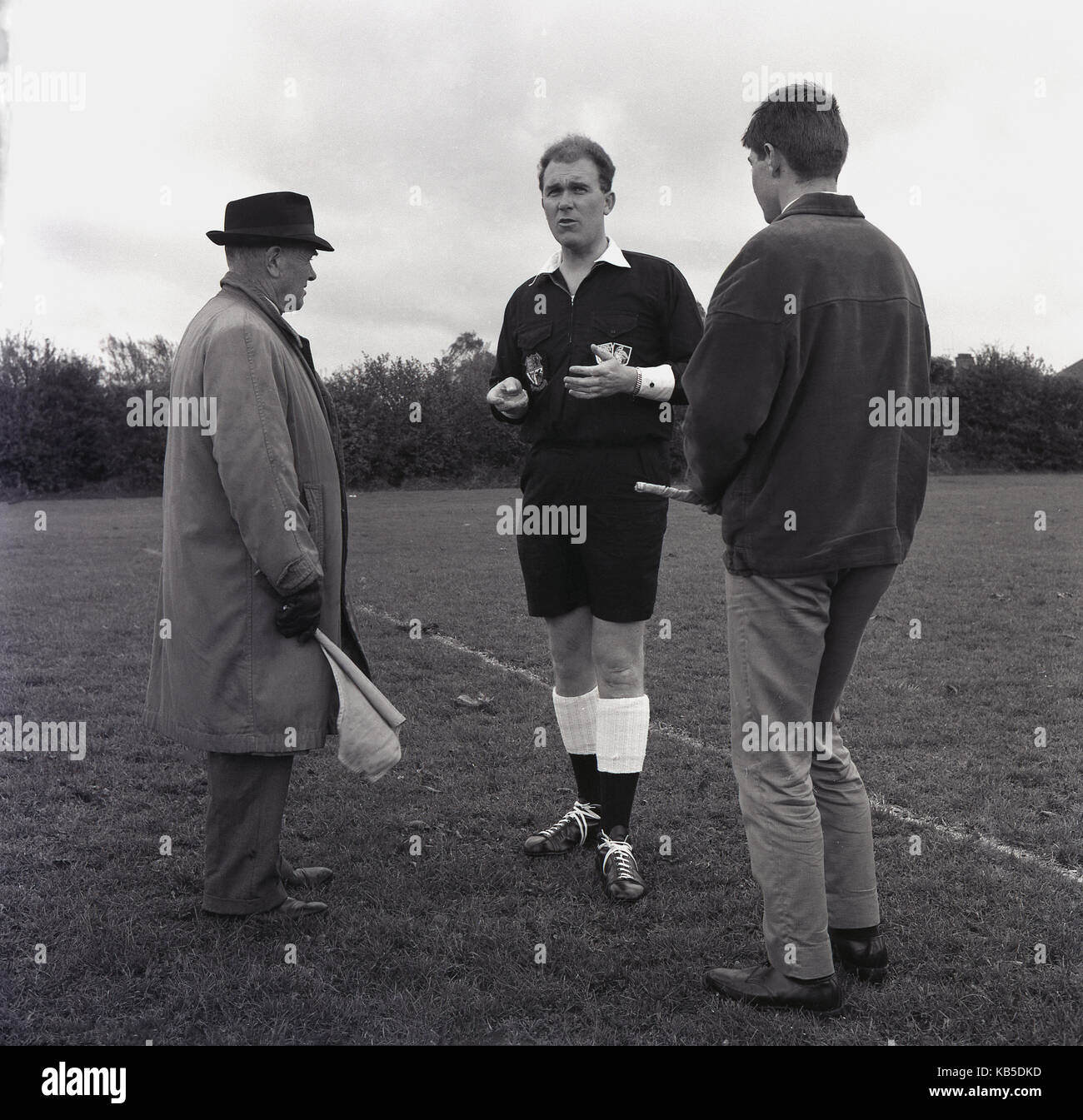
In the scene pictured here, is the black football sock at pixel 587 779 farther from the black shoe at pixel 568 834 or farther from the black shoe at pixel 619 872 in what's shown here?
the black shoe at pixel 619 872

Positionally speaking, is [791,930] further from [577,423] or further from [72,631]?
[72,631]

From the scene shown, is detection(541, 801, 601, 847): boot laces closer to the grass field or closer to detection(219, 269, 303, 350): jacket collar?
the grass field

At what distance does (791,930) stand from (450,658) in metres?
5.34

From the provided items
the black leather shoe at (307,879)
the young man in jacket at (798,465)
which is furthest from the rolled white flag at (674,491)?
the black leather shoe at (307,879)

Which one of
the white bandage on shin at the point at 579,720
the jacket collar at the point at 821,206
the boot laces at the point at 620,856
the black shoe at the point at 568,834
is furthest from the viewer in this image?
the white bandage on shin at the point at 579,720

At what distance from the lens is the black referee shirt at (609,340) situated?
13.7ft

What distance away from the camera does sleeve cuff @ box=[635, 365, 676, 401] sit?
156 inches

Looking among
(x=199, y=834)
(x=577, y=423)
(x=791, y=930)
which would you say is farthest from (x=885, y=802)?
(x=199, y=834)

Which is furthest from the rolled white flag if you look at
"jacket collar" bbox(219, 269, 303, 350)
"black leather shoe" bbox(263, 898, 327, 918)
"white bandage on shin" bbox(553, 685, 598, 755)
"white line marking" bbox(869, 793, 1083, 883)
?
"white line marking" bbox(869, 793, 1083, 883)

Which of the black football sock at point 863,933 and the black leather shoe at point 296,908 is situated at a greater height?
the black football sock at point 863,933

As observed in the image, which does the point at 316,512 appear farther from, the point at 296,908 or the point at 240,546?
the point at 296,908

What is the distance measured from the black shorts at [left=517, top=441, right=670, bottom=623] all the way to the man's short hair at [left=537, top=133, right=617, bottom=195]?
3.58 feet

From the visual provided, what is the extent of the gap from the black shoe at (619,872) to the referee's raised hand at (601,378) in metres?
1.72

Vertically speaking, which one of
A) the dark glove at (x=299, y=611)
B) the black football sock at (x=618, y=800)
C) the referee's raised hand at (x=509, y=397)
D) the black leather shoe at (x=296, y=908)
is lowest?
the black leather shoe at (x=296, y=908)
